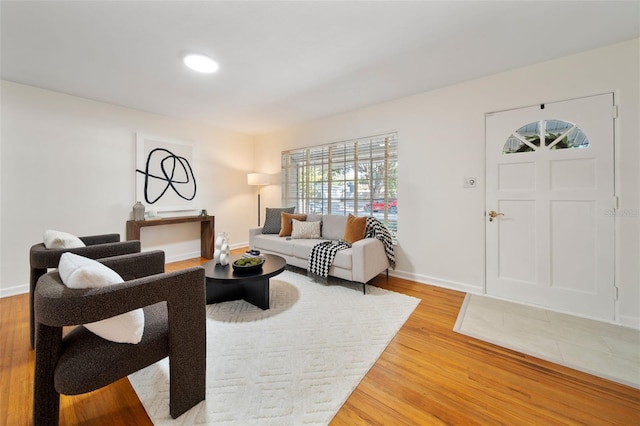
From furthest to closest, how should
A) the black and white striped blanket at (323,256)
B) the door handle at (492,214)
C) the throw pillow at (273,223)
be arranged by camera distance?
1. the throw pillow at (273,223)
2. the black and white striped blanket at (323,256)
3. the door handle at (492,214)

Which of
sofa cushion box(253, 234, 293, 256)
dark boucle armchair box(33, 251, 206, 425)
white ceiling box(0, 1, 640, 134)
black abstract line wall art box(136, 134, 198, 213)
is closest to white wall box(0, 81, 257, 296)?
black abstract line wall art box(136, 134, 198, 213)

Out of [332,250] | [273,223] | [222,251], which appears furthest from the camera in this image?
[273,223]

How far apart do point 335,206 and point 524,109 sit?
2.65 meters

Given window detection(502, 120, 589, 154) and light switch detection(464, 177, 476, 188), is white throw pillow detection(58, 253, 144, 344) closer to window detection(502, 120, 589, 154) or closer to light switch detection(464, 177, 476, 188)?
light switch detection(464, 177, 476, 188)

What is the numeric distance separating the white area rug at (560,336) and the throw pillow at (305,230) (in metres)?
2.06

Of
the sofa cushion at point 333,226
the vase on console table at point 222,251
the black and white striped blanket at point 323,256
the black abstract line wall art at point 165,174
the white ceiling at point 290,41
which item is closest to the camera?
Answer: the white ceiling at point 290,41

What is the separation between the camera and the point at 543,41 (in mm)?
2115

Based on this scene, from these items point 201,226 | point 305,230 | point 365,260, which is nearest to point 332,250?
point 365,260

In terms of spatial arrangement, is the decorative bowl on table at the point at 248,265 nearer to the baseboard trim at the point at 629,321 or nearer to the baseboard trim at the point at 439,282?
the baseboard trim at the point at 439,282

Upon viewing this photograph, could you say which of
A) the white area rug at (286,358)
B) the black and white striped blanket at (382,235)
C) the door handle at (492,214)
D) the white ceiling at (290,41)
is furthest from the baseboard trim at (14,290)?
the door handle at (492,214)

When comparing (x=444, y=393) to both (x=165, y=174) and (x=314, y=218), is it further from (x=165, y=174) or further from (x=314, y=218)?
(x=165, y=174)

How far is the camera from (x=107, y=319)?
1072 mm

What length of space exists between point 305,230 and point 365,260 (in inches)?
48.7

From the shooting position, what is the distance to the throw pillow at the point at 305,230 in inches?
145
